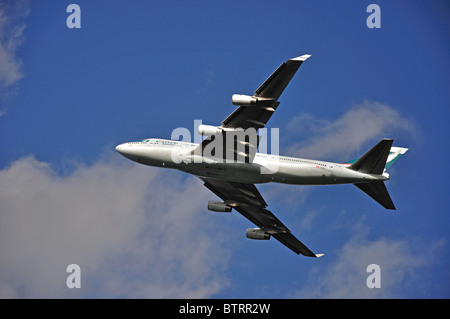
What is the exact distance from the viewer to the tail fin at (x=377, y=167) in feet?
177

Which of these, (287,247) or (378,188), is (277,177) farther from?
(287,247)

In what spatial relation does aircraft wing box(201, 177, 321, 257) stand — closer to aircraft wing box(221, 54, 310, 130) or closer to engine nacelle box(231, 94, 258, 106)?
aircraft wing box(221, 54, 310, 130)

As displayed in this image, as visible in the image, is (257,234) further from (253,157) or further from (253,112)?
(253,112)

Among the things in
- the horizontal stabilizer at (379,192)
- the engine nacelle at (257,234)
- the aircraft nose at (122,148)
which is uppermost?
the aircraft nose at (122,148)

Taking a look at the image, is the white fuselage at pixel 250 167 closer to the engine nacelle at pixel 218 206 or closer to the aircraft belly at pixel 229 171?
the aircraft belly at pixel 229 171

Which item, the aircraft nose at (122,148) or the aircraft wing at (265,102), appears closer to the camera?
the aircraft wing at (265,102)

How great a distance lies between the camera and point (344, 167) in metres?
56.3

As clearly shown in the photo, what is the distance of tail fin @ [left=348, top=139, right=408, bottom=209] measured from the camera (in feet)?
177

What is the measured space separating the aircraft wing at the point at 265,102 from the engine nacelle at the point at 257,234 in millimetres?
16489

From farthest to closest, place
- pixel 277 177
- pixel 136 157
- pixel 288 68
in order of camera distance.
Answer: pixel 136 157, pixel 277 177, pixel 288 68

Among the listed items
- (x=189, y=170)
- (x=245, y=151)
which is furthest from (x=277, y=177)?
(x=189, y=170)

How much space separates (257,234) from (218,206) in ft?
→ 21.2

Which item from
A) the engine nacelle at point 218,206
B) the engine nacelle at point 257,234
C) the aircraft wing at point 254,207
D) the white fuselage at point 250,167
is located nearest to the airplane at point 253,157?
the white fuselage at point 250,167

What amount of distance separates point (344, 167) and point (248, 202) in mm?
13827
